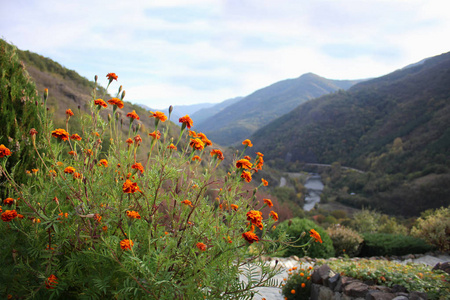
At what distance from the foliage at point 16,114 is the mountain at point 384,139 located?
996 inches

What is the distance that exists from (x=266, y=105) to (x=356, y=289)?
120 metres

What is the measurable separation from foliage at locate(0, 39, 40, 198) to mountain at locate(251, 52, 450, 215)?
2529 centimetres

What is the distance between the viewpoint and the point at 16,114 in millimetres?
2793

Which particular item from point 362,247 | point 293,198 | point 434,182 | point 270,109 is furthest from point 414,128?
point 270,109

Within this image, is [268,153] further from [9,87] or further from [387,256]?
[9,87]

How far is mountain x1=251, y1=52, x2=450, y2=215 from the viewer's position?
22.9m

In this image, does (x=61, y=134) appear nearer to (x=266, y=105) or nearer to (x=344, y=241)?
(x=344, y=241)

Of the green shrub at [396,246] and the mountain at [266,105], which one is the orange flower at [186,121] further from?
the mountain at [266,105]

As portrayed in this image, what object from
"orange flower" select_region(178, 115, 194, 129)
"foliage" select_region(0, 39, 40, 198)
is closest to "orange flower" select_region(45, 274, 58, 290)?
"orange flower" select_region(178, 115, 194, 129)

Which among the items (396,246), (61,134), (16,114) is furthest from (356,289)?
(396,246)

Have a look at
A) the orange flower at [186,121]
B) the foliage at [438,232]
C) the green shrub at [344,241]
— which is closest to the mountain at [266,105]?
the foliage at [438,232]

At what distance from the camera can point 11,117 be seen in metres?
2.66

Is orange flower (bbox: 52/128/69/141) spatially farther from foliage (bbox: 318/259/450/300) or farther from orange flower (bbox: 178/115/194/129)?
foliage (bbox: 318/259/450/300)

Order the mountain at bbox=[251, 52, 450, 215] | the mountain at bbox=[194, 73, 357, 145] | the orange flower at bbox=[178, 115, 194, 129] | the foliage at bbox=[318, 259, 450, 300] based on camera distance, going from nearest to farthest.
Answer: the orange flower at bbox=[178, 115, 194, 129] < the foliage at bbox=[318, 259, 450, 300] < the mountain at bbox=[251, 52, 450, 215] < the mountain at bbox=[194, 73, 357, 145]
